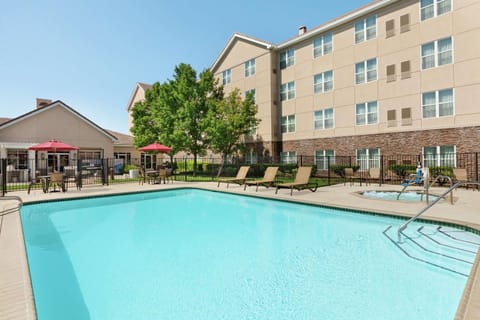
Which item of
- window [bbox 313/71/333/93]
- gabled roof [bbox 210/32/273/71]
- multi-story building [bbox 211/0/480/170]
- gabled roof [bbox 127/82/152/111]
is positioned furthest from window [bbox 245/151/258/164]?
gabled roof [bbox 127/82/152/111]

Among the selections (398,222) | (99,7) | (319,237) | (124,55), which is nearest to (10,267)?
(319,237)

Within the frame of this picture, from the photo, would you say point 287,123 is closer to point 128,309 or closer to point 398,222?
point 398,222

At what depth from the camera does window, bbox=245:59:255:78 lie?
26641 millimetres

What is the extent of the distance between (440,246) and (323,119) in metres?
17.3

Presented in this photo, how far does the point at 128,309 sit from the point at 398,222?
7.35m

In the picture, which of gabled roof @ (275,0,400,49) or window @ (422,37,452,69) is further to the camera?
gabled roof @ (275,0,400,49)

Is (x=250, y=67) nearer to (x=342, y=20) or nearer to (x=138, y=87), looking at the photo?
(x=342, y=20)

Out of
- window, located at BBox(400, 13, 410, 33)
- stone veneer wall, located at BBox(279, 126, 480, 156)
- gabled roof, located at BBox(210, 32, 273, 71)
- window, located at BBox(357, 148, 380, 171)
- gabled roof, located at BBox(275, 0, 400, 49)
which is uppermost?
gabled roof, located at BBox(210, 32, 273, 71)

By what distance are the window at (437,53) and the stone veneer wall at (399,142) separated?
13.7ft

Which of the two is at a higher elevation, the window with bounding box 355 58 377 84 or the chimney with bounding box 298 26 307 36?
the chimney with bounding box 298 26 307 36

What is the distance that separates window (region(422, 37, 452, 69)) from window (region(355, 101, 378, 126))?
3.78 metres

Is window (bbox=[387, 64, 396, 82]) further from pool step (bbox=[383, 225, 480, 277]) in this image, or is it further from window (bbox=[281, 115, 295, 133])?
pool step (bbox=[383, 225, 480, 277])

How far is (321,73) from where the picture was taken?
72.7 feet

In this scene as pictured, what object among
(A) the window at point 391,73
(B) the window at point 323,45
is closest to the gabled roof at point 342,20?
(B) the window at point 323,45
